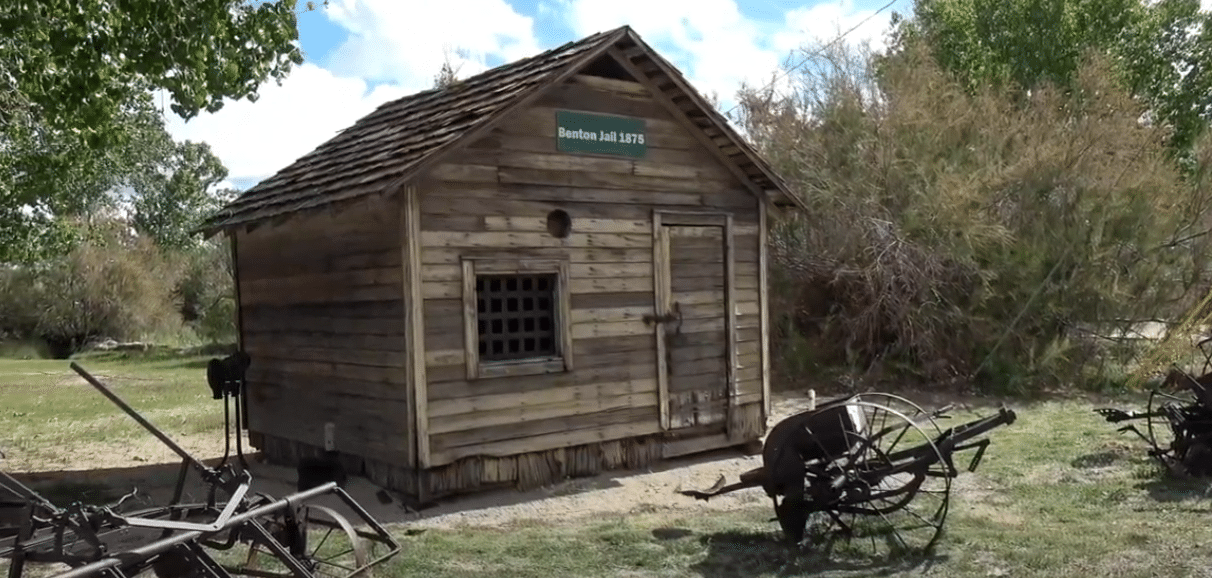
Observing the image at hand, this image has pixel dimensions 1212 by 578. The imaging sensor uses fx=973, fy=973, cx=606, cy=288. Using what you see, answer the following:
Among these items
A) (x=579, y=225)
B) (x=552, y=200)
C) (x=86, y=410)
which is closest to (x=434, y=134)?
(x=552, y=200)

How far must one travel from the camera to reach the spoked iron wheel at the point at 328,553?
5.83 meters

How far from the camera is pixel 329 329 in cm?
1014

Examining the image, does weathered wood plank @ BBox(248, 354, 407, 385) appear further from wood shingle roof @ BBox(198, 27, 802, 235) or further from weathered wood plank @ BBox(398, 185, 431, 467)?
wood shingle roof @ BBox(198, 27, 802, 235)

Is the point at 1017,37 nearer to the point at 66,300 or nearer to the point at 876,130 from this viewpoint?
the point at 876,130

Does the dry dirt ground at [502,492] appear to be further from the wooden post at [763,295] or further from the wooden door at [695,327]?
the wooden post at [763,295]

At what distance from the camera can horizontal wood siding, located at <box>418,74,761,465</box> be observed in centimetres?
908

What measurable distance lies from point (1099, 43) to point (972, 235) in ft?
63.8

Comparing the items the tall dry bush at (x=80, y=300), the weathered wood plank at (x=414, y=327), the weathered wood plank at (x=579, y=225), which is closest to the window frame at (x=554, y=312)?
the weathered wood plank at (x=579, y=225)

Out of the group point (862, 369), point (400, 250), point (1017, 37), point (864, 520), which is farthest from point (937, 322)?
point (1017, 37)

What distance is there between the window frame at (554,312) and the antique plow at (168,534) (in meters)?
2.53

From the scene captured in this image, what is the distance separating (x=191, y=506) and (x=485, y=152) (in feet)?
15.0

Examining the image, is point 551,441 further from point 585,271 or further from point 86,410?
point 86,410

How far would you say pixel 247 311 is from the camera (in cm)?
→ 1174

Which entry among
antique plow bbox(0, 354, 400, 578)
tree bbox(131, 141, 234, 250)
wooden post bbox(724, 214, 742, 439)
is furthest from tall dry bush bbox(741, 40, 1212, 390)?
tree bbox(131, 141, 234, 250)
